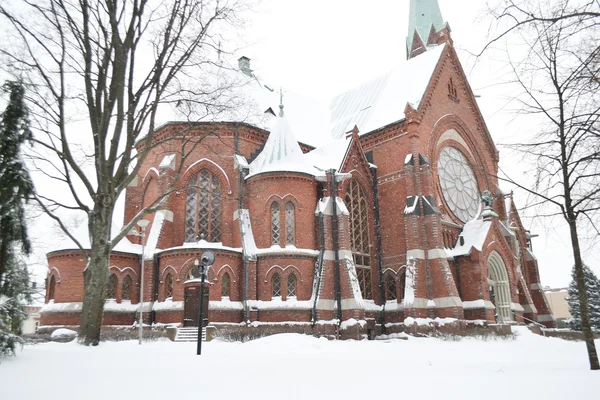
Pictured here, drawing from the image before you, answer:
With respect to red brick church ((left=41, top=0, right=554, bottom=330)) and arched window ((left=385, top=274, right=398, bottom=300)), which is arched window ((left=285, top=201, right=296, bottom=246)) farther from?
arched window ((left=385, top=274, right=398, bottom=300))

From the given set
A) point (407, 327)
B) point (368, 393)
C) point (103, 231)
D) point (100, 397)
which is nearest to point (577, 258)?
point (368, 393)

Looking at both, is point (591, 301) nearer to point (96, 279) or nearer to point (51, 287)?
point (51, 287)

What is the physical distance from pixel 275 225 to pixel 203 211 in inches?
171

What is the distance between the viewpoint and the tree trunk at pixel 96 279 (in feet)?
40.0

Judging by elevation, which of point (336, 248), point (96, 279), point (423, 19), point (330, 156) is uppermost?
point (423, 19)

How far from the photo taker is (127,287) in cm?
2533

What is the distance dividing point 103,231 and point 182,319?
38.6 ft

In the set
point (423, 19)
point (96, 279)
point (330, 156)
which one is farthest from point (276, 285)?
point (423, 19)

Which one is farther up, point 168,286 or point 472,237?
point 472,237

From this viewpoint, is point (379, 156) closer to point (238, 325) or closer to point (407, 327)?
point (407, 327)

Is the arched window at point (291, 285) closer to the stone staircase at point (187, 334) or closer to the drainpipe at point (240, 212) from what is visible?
the drainpipe at point (240, 212)

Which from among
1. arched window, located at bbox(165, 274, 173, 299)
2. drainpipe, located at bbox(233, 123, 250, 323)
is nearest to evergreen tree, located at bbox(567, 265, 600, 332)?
drainpipe, located at bbox(233, 123, 250, 323)

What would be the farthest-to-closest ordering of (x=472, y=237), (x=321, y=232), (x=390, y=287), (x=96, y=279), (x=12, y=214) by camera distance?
(x=472, y=237)
(x=390, y=287)
(x=321, y=232)
(x=96, y=279)
(x=12, y=214)

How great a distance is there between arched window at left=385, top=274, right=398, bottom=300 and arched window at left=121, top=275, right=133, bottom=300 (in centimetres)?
1395
